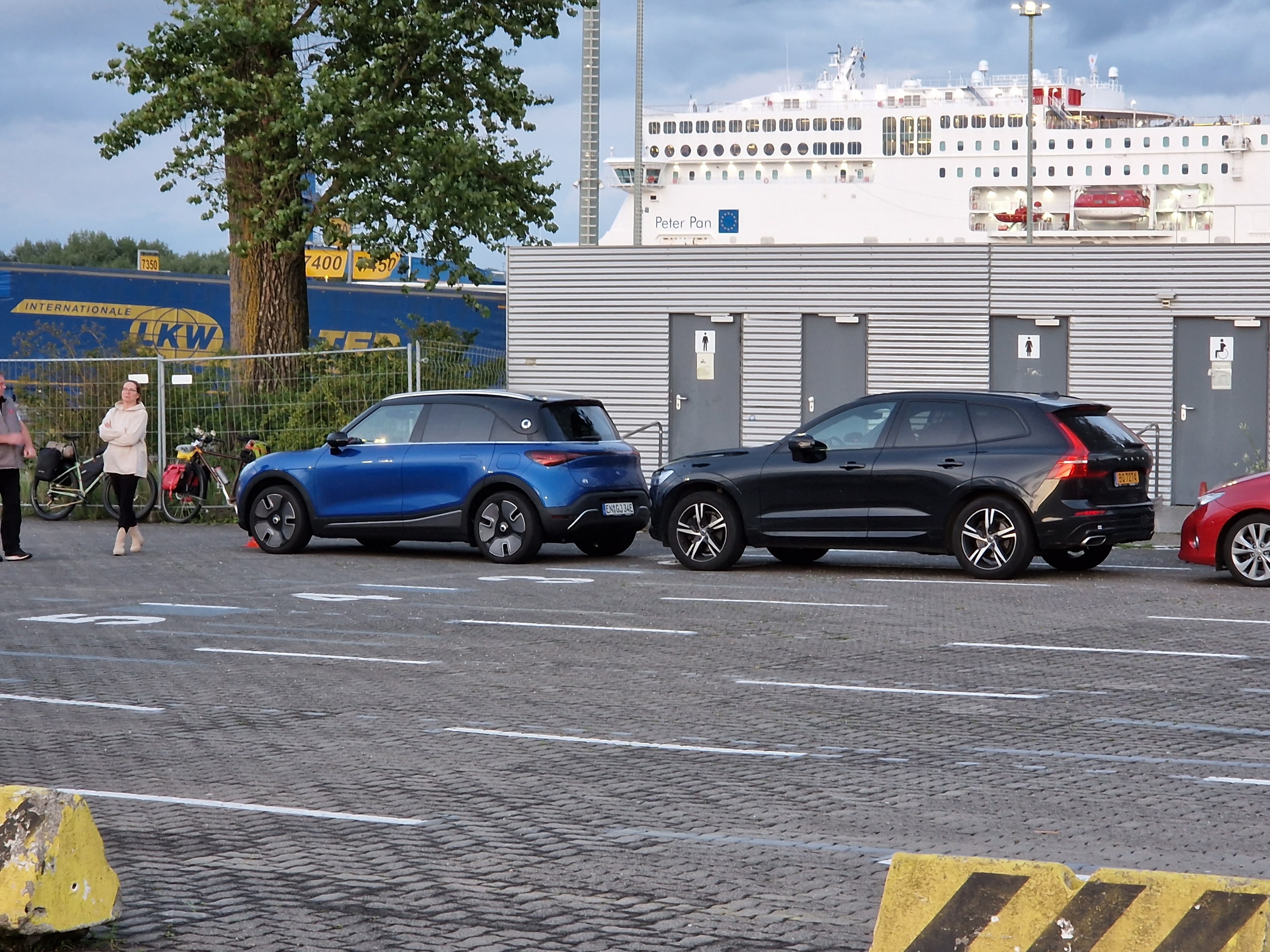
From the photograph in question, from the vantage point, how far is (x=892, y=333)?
2334cm

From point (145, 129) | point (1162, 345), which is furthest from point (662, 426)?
point (145, 129)

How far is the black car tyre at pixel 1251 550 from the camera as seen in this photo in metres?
14.0

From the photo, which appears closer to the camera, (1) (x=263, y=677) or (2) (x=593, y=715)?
(2) (x=593, y=715)

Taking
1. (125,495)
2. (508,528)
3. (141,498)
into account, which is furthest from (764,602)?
(141,498)

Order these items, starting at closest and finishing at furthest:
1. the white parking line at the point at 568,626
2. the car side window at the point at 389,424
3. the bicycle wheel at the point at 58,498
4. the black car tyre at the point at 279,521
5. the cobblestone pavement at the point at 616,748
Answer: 1. the cobblestone pavement at the point at 616,748
2. the white parking line at the point at 568,626
3. the car side window at the point at 389,424
4. the black car tyre at the point at 279,521
5. the bicycle wheel at the point at 58,498

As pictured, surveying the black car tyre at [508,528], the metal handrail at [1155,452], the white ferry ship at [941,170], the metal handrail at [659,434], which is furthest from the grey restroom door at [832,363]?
the white ferry ship at [941,170]

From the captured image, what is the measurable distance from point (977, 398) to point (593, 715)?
7.62m

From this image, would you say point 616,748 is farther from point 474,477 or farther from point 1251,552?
point 474,477

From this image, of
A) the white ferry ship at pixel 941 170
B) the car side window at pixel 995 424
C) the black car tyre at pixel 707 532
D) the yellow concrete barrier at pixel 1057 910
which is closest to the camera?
the yellow concrete barrier at pixel 1057 910

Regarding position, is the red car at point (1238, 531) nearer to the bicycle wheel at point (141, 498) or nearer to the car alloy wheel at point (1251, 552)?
the car alloy wheel at point (1251, 552)

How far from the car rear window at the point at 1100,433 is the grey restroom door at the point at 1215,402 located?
24.0ft

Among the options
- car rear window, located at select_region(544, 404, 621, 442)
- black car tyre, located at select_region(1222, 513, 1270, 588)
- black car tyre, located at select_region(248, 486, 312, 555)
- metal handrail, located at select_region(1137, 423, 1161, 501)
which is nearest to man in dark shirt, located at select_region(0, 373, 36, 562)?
black car tyre, located at select_region(248, 486, 312, 555)

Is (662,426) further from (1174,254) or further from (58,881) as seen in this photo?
(58,881)

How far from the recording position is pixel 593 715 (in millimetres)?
8266
